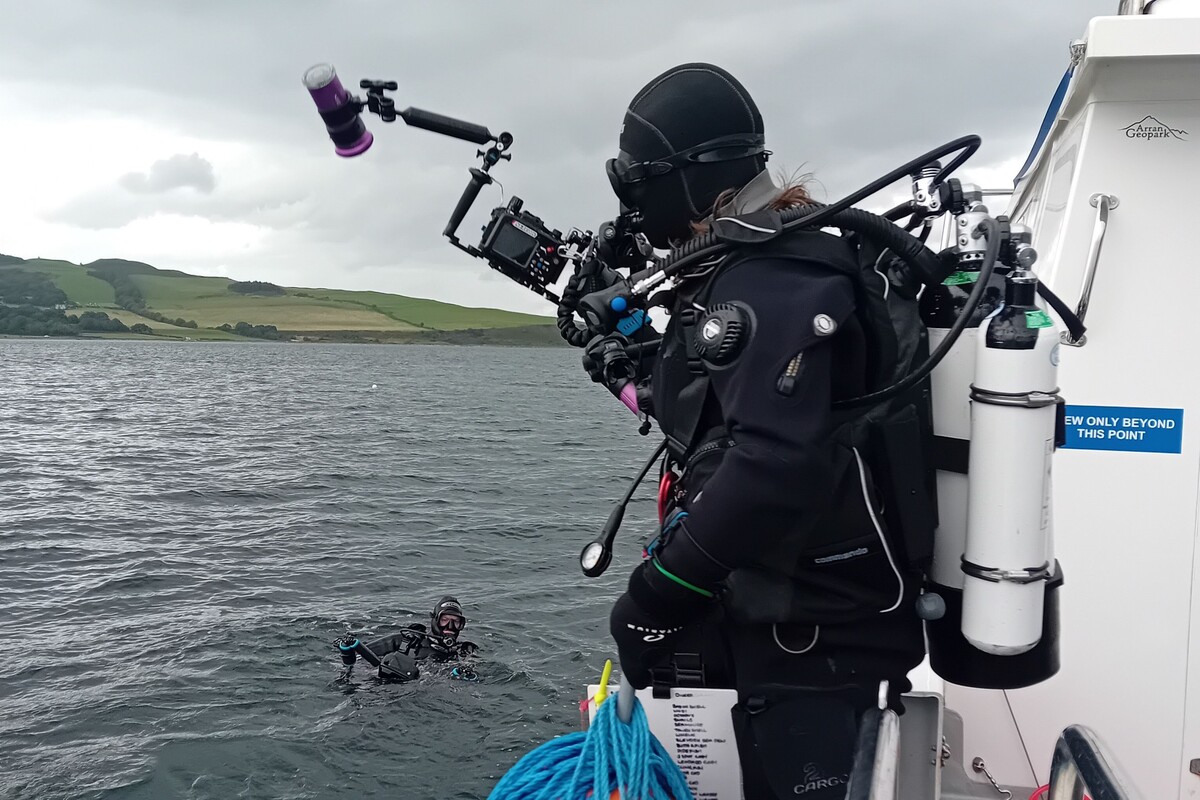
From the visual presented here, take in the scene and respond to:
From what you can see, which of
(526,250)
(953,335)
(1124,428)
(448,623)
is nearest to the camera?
(953,335)

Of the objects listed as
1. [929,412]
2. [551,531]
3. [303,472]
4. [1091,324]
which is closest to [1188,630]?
[1091,324]

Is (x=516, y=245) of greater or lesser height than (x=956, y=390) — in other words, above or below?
above

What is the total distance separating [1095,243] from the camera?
11.6 ft

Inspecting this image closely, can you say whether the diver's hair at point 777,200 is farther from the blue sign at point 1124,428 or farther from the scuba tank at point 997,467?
the blue sign at point 1124,428

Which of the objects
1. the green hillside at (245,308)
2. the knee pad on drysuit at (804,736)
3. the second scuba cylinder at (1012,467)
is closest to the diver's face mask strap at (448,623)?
the knee pad on drysuit at (804,736)

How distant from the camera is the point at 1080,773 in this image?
162cm

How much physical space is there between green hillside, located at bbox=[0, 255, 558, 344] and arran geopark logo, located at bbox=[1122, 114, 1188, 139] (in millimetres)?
153775

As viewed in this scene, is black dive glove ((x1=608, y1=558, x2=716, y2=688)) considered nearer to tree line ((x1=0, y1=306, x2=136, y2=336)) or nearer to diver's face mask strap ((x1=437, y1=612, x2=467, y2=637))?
diver's face mask strap ((x1=437, y1=612, x2=467, y2=637))

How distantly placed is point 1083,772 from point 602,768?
1.26 metres

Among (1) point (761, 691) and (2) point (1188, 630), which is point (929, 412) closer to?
(1) point (761, 691)

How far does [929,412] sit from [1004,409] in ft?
0.79

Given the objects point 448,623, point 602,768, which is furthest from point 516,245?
point 448,623

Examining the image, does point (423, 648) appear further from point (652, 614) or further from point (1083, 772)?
point (1083, 772)

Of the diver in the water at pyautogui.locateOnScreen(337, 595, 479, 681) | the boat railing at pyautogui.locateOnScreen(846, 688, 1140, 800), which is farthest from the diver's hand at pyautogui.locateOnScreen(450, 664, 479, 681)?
the boat railing at pyautogui.locateOnScreen(846, 688, 1140, 800)
